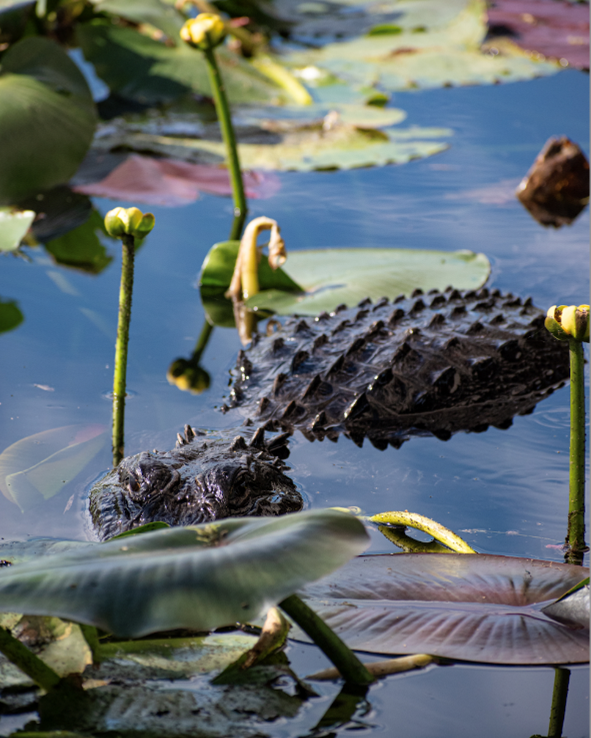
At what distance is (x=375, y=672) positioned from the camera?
1442mm

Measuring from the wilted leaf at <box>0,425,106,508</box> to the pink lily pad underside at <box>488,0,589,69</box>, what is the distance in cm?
562

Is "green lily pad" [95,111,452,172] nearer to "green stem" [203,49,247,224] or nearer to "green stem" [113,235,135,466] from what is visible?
"green stem" [203,49,247,224]

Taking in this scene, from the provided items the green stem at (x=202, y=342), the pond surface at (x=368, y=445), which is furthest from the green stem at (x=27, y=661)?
the green stem at (x=202, y=342)

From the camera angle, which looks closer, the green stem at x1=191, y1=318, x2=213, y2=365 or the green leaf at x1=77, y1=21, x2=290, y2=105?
the green stem at x1=191, y1=318, x2=213, y2=365

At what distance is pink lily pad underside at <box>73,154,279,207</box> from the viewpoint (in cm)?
411

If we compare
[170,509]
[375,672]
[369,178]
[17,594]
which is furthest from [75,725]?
[369,178]

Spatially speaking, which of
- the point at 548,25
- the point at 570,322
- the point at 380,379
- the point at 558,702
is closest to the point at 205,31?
the point at 380,379

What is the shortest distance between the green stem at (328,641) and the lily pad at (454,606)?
0.20ft

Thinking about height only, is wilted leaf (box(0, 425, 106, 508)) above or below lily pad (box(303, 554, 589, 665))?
below

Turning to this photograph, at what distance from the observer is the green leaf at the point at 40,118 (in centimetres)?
384

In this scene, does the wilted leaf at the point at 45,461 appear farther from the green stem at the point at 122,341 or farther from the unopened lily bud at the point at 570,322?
the unopened lily bud at the point at 570,322

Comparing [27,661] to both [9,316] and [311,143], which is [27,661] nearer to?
[9,316]

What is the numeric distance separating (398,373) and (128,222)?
1.05m

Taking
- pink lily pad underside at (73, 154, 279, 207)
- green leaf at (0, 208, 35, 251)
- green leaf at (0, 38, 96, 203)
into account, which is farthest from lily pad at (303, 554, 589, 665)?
green leaf at (0, 38, 96, 203)
